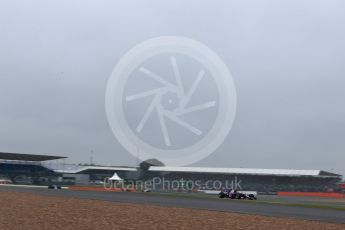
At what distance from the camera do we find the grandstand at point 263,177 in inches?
5059

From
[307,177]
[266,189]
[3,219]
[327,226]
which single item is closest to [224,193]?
[327,226]

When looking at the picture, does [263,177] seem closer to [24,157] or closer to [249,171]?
[249,171]

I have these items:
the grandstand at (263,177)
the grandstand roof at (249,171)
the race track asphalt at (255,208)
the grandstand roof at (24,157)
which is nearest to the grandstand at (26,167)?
the grandstand roof at (24,157)

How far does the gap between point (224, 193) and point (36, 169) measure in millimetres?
98244

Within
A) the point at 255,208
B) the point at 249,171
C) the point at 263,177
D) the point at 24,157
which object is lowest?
the point at 255,208

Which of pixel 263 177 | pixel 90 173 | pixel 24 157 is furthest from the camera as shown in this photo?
pixel 90 173

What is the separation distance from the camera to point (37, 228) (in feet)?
65.1

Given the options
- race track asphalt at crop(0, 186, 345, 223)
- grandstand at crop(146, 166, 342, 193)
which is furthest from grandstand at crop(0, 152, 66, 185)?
race track asphalt at crop(0, 186, 345, 223)

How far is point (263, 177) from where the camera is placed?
A: 146250 millimetres

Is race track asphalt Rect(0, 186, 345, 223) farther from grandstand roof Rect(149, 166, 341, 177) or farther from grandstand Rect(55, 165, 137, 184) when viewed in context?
grandstand Rect(55, 165, 137, 184)

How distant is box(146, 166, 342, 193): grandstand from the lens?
128 m

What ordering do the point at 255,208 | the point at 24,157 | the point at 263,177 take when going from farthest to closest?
the point at 263,177 < the point at 24,157 < the point at 255,208

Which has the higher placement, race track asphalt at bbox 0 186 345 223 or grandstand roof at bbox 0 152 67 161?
grandstand roof at bbox 0 152 67 161

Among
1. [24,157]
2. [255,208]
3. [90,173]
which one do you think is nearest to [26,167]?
[24,157]
